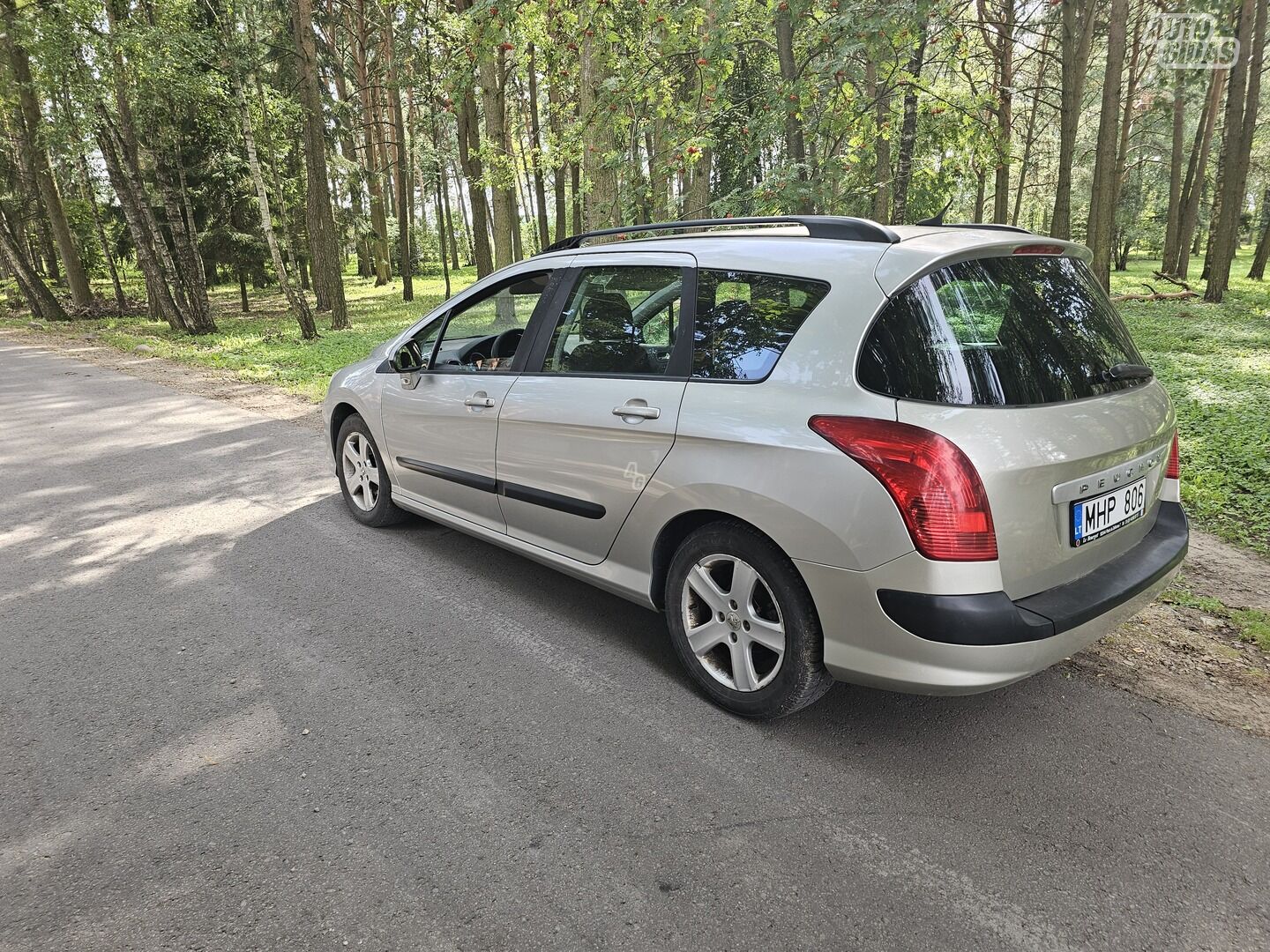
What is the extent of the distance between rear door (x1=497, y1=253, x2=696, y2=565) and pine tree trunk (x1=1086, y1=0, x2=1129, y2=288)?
1084 centimetres

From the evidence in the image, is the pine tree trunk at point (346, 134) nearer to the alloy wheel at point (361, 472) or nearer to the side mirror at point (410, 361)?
the alloy wheel at point (361, 472)

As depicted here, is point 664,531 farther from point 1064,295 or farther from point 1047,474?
point 1064,295

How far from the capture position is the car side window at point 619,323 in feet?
10.3

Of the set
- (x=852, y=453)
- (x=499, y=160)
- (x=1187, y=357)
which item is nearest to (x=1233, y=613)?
(x=852, y=453)

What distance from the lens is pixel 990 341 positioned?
2484mm

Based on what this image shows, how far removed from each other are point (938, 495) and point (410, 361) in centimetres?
315

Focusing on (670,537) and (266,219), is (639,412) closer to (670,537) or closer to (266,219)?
(670,537)

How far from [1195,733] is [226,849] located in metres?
3.28

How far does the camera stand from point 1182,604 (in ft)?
12.1

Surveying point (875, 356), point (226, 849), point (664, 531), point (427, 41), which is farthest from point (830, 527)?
point (427, 41)

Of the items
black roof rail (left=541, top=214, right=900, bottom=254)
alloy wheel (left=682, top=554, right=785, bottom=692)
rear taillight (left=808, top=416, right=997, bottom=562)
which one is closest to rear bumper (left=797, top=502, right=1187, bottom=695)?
rear taillight (left=808, top=416, right=997, bottom=562)

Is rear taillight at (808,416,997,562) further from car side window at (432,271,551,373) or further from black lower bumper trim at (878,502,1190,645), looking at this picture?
car side window at (432,271,551,373)

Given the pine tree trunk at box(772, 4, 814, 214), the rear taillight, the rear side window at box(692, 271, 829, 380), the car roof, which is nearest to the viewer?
the rear taillight

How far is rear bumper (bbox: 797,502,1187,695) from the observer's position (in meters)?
2.27
